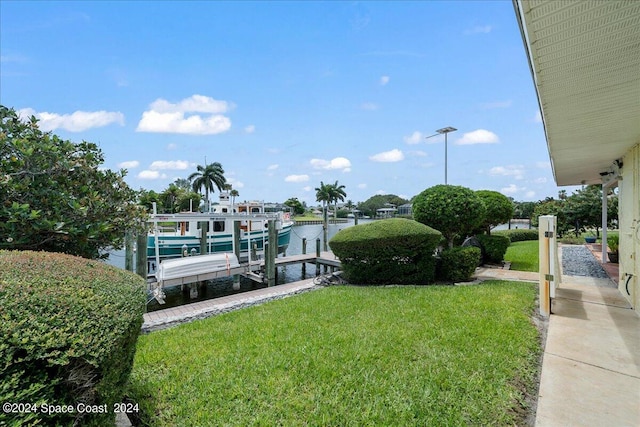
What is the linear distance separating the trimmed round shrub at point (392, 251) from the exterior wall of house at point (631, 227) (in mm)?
3411

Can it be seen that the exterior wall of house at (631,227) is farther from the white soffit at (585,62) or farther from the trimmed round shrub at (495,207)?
the trimmed round shrub at (495,207)

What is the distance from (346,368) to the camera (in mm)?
3230

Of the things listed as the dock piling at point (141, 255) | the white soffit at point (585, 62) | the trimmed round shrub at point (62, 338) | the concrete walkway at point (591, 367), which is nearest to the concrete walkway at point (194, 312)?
the dock piling at point (141, 255)

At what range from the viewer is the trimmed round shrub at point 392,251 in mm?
7656

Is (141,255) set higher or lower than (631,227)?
lower

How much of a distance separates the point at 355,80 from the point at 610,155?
7.10 meters

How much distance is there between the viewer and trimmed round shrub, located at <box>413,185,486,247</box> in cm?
845

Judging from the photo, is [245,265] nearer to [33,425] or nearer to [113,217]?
[113,217]

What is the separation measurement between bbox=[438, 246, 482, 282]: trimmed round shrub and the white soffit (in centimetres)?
421

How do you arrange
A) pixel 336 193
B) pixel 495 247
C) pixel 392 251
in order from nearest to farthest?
pixel 392 251, pixel 495 247, pixel 336 193

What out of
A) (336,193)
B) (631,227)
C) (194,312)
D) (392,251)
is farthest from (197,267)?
(336,193)

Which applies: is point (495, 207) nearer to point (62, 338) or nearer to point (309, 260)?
point (309, 260)

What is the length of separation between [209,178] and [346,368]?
44.9 meters

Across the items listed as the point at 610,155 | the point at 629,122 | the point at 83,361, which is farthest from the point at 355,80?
the point at 83,361
